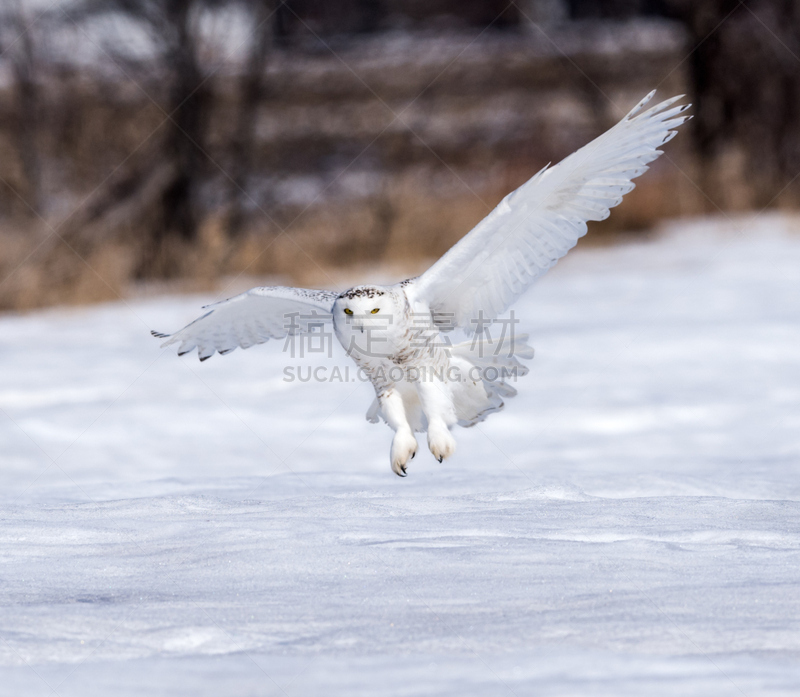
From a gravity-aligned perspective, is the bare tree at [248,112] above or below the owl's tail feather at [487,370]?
above

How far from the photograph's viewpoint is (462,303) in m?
4.34

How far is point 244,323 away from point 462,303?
1124 millimetres

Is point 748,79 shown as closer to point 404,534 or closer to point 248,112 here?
point 248,112

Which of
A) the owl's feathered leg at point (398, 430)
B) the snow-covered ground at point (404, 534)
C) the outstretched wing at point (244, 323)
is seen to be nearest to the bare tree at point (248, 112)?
the snow-covered ground at point (404, 534)

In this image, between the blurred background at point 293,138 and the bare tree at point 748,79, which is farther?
the bare tree at point 748,79

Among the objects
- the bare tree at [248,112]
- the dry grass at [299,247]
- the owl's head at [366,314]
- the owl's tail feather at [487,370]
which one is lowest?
the owl's tail feather at [487,370]

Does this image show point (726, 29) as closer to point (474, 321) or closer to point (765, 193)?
point (765, 193)

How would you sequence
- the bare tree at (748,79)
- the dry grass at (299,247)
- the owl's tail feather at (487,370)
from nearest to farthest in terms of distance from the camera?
the owl's tail feather at (487,370) < the dry grass at (299,247) < the bare tree at (748,79)

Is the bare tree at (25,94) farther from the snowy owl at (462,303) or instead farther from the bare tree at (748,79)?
the snowy owl at (462,303)

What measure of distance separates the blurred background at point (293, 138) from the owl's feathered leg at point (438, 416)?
6.08m

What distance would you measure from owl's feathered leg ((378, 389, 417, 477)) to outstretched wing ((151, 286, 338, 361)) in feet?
1.50

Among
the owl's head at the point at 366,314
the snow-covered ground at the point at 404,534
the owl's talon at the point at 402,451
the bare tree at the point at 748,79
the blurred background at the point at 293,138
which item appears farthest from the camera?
the bare tree at the point at 748,79

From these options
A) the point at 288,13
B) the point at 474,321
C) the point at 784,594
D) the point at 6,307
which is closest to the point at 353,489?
the point at 474,321

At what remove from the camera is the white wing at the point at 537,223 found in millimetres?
3818
